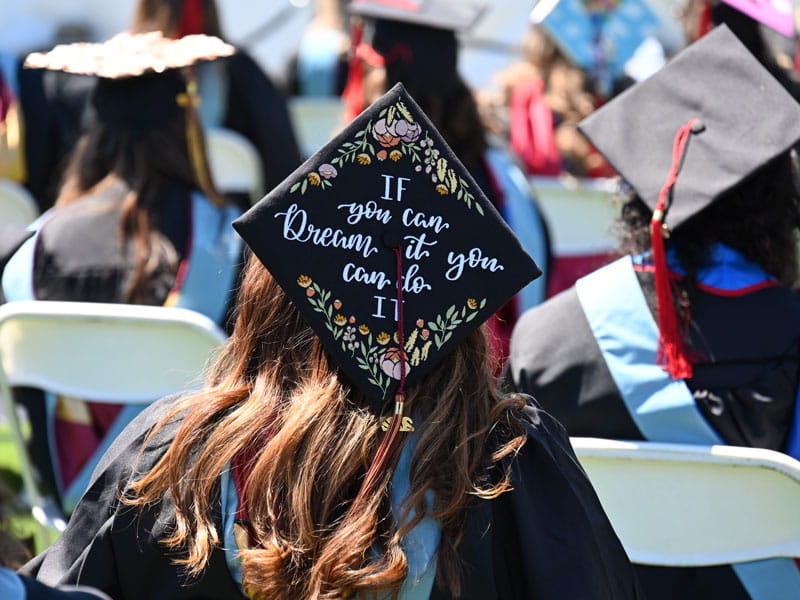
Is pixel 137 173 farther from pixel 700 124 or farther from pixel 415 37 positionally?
pixel 700 124

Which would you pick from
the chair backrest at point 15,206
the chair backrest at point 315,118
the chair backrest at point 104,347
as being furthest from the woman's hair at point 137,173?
the chair backrest at point 315,118

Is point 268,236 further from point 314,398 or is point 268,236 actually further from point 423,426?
point 423,426

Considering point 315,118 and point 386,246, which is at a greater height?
point 386,246

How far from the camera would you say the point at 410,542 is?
165cm

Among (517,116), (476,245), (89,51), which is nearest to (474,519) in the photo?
(476,245)

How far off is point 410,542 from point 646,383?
81 cm

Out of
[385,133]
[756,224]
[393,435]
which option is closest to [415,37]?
[756,224]

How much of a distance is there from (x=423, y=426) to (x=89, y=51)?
179 cm

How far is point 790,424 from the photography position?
91.2 inches

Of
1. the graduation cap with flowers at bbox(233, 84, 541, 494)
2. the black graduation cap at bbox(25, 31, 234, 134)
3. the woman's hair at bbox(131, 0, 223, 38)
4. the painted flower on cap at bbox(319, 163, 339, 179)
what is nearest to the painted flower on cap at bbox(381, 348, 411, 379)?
the graduation cap with flowers at bbox(233, 84, 541, 494)

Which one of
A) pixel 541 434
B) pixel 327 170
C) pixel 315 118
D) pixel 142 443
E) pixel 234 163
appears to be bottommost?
pixel 315 118

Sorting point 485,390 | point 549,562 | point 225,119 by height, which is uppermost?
point 485,390

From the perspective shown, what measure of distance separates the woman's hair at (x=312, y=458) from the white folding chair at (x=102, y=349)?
2.88ft

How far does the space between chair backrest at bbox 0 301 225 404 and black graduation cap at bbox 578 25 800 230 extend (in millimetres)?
947
